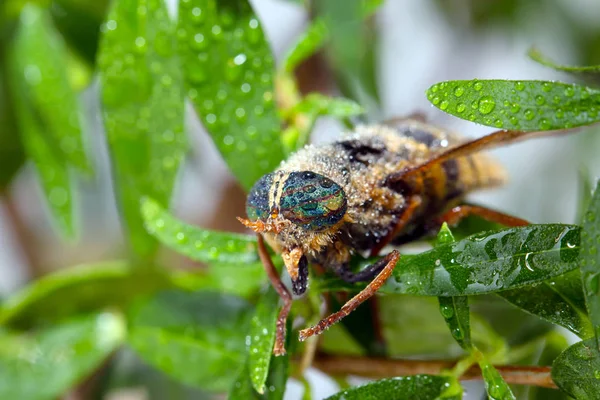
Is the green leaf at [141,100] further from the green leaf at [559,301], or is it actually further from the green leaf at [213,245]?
the green leaf at [559,301]

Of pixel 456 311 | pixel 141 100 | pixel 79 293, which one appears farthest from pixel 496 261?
pixel 79 293

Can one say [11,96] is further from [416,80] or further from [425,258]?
[416,80]

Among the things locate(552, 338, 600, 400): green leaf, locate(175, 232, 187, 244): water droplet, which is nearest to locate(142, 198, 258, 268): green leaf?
locate(175, 232, 187, 244): water droplet

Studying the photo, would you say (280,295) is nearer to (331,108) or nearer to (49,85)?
(331,108)

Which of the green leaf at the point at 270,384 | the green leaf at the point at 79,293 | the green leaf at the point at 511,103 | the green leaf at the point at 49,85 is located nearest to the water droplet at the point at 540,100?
the green leaf at the point at 511,103

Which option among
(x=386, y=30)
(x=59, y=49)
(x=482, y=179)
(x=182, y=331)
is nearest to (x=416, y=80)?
(x=386, y=30)

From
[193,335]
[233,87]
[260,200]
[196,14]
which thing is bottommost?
[193,335]
